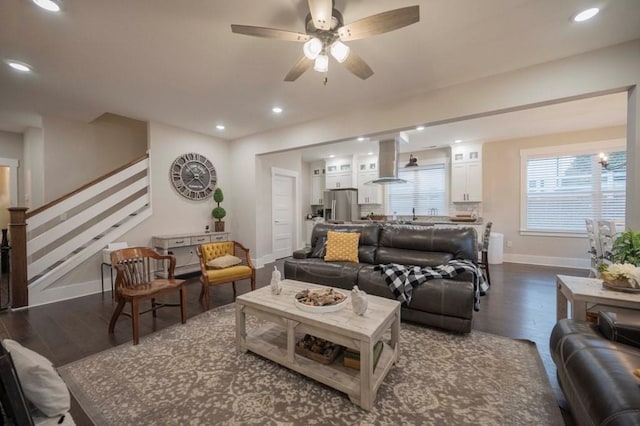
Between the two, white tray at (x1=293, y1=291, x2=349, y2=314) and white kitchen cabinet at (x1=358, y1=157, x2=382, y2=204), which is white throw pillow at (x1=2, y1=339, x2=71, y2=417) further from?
white kitchen cabinet at (x1=358, y1=157, x2=382, y2=204)

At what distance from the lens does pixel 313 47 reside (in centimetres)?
201

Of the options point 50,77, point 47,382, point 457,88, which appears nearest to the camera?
point 47,382

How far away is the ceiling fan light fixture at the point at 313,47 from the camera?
1.99 meters

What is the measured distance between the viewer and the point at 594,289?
194 cm

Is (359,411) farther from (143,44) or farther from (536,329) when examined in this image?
(143,44)

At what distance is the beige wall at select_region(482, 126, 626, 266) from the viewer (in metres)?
5.25

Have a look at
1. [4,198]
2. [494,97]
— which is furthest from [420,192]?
[4,198]

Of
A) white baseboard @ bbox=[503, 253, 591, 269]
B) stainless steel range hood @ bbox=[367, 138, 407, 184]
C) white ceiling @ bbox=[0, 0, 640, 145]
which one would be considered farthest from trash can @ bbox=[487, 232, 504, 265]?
white ceiling @ bbox=[0, 0, 640, 145]

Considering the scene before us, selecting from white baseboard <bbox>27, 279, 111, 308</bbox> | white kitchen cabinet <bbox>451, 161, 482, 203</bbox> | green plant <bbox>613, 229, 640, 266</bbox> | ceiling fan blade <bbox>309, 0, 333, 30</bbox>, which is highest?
ceiling fan blade <bbox>309, 0, 333, 30</bbox>

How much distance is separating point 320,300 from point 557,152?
245 inches

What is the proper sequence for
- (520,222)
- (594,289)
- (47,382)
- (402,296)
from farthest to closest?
1. (520,222)
2. (402,296)
3. (594,289)
4. (47,382)

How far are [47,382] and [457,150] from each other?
708 centimetres

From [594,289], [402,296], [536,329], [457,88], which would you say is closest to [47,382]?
[402,296]

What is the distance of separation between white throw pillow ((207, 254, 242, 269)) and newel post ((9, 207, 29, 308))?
7.46ft
